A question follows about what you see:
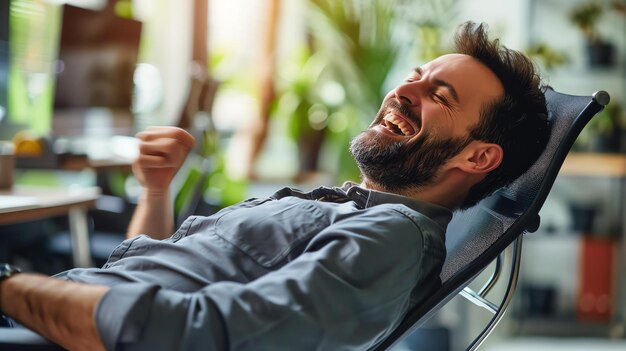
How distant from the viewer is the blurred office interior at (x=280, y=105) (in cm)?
279

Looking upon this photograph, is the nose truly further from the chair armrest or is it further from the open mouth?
the chair armrest

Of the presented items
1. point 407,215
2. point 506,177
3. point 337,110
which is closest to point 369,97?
point 337,110

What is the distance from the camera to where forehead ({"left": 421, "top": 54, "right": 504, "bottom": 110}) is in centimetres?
152

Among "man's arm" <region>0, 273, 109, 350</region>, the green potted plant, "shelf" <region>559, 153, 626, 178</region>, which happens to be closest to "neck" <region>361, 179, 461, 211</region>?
"man's arm" <region>0, 273, 109, 350</region>

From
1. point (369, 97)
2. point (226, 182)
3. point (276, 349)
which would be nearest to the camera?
point (276, 349)

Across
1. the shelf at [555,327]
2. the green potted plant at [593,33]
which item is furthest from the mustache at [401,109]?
the green potted plant at [593,33]

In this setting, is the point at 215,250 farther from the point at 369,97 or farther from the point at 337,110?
the point at 337,110

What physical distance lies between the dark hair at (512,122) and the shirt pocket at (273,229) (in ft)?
1.44

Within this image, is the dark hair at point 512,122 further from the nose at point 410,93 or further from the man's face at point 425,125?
the nose at point 410,93

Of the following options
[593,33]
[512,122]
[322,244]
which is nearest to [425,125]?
[512,122]

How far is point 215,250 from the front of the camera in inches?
48.0

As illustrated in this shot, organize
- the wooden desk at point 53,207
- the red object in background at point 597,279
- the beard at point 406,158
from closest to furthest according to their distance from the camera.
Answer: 1. the beard at point 406,158
2. the wooden desk at point 53,207
3. the red object in background at point 597,279

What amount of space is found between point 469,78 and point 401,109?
0.15 metres

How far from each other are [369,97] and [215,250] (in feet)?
8.30
